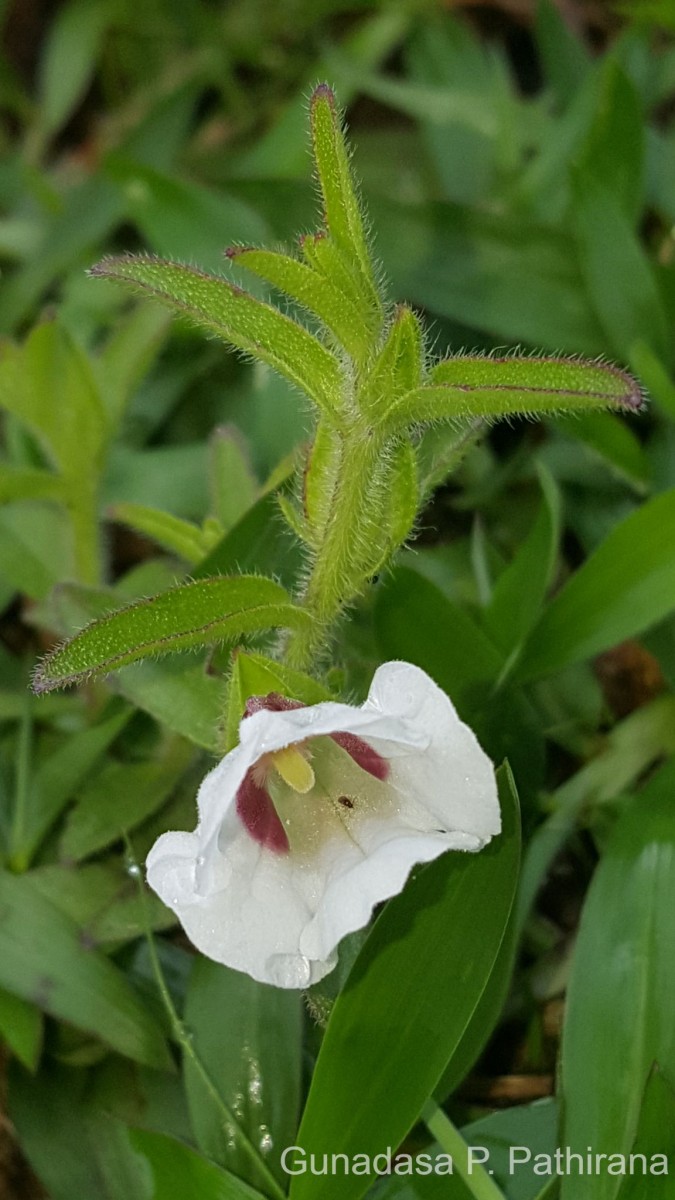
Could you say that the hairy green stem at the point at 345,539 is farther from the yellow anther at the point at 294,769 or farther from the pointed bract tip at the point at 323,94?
the pointed bract tip at the point at 323,94

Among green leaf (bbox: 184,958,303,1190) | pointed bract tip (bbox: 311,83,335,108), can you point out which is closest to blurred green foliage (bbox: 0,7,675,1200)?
green leaf (bbox: 184,958,303,1190)

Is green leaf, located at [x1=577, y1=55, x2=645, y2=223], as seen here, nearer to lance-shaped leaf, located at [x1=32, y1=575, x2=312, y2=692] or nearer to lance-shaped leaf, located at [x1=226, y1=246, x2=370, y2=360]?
lance-shaped leaf, located at [x1=226, y1=246, x2=370, y2=360]

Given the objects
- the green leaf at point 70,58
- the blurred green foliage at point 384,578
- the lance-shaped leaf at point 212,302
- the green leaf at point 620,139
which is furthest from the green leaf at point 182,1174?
the green leaf at point 70,58

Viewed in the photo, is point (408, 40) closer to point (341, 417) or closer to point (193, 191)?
point (193, 191)

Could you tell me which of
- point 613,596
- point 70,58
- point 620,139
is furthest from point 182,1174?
point 70,58

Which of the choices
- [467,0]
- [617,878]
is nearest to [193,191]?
[467,0]
